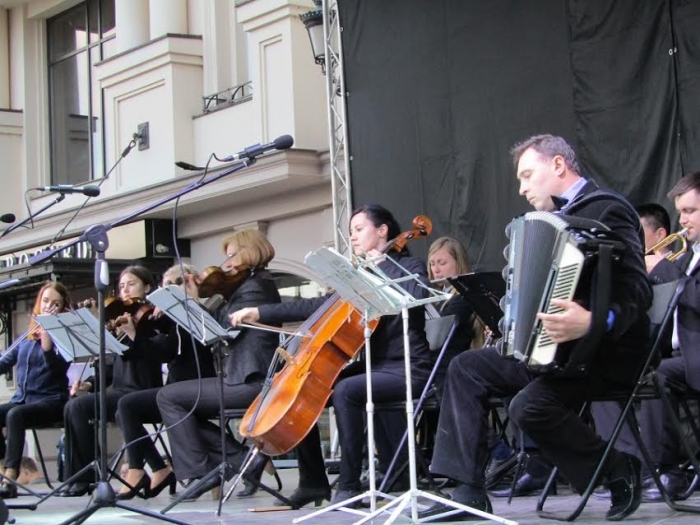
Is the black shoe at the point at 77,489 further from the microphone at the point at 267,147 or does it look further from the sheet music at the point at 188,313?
the microphone at the point at 267,147

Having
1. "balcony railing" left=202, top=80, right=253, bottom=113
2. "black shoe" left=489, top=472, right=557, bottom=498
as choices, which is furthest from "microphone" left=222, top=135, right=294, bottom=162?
"balcony railing" left=202, top=80, right=253, bottom=113

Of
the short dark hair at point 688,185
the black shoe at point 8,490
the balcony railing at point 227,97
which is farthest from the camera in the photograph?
the balcony railing at point 227,97

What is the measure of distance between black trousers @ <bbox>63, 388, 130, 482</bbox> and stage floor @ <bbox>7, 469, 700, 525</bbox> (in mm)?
249

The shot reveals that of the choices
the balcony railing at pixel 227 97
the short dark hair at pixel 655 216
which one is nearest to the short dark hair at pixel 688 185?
the short dark hair at pixel 655 216

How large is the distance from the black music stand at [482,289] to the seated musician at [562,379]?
1.82 feet

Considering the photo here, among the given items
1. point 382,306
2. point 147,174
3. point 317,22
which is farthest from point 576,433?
point 147,174

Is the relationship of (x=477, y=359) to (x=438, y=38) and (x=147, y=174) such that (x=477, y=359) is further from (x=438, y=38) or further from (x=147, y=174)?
(x=147, y=174)

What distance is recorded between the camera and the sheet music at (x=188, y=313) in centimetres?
655

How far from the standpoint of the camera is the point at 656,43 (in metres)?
7.80

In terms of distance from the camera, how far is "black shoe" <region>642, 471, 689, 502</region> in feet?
19.7

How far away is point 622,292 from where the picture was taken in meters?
4.79

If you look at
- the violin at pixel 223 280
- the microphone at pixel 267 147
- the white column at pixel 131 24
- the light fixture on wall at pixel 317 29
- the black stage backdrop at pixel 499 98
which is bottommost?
the violin at pixel 223 280

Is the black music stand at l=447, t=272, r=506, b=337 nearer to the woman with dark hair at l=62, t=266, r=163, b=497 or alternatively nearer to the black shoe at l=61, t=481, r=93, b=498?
the woman with dark hair at l=62, t=266, r=163, b=497

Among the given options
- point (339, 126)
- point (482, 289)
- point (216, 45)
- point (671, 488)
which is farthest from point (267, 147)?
point (216, 45)
